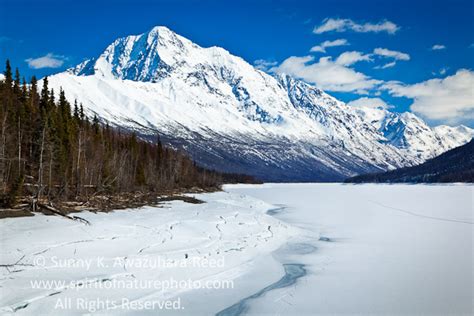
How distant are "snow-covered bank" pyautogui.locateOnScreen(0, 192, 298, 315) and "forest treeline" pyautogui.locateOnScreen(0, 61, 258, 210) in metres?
7.35

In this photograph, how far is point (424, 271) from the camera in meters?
15.5

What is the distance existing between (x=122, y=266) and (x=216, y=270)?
12.9ft

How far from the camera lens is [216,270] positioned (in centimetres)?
1628

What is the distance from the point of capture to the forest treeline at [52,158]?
27828 millimetres

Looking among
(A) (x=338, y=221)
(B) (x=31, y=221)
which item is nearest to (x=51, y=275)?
(B) (x=31, y=221)

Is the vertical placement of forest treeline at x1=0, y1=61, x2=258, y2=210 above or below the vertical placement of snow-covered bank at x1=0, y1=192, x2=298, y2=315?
above
